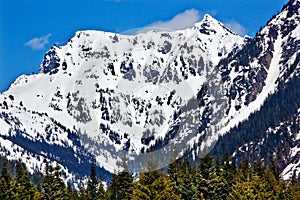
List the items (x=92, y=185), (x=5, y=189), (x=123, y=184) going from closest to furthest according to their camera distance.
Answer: (x=5, y=189) → (x=123, y=184) → (x=92, y=185)


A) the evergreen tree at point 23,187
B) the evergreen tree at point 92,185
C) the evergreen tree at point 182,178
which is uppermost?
the evergreen tree at point 92,185

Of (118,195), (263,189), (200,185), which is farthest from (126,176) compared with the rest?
(263,189)

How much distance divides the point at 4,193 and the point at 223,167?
3886 cm

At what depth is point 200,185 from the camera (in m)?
120

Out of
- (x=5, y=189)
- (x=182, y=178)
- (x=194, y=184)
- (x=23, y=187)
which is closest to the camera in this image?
(x=194, y=184)

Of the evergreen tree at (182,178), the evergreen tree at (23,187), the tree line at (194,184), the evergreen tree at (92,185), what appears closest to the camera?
the tree line at (194,184)

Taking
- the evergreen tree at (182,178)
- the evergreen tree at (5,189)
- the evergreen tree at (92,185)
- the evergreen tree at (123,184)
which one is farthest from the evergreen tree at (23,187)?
the evergreen tree at (182,178)

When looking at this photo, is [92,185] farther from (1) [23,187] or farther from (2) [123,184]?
(1) [23,187]

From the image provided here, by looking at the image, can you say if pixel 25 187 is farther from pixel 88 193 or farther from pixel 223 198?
pixel 223 198

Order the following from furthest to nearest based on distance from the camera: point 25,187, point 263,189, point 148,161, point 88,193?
1. point 88,193
2. point 25,187
3. point 263,189
4. point 148,161

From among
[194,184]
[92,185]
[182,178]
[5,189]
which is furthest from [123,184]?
[5,189]

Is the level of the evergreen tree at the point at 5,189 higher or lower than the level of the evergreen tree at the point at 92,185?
lower

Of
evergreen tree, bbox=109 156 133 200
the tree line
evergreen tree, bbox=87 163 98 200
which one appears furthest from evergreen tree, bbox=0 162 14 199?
evergreen tree, bbox=87 163 98 200

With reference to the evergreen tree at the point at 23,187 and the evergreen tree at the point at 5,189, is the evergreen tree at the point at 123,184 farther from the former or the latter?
the evergreen tree at the point at 5,189
